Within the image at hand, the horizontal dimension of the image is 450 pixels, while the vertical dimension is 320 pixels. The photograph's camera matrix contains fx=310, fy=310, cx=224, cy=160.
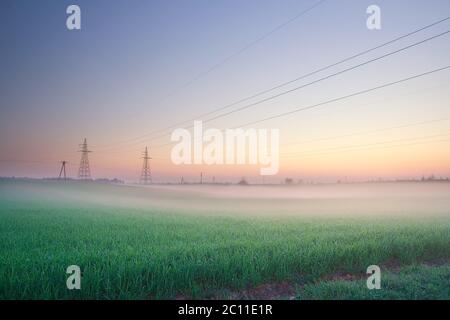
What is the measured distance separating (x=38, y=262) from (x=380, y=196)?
56.3 meters

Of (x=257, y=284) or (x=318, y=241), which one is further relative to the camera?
(x=318, y=241)

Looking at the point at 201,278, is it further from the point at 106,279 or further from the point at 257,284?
the point at 106,279

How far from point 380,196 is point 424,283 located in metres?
52.1

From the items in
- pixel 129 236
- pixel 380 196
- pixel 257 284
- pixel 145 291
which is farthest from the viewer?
pixel 380 196

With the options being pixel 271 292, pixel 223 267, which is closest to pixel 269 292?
pixel 271 292

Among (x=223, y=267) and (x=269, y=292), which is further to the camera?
(x=223, y=267)

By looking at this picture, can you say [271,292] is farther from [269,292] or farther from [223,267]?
[223,267]

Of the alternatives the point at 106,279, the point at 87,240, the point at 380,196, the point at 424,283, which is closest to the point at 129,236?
the point at 87,240

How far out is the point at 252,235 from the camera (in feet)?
41.9

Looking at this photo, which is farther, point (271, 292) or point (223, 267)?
point (223, 267)
